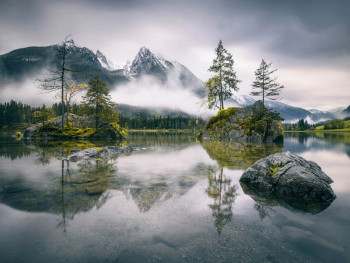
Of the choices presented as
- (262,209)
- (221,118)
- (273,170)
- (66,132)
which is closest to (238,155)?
(273,170)

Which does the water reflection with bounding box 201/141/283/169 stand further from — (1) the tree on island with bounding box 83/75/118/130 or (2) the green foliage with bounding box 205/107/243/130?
(1) the tree on island with bounding box 83/75/118/130

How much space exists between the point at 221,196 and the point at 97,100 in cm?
3486

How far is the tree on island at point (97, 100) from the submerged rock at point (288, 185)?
107ft

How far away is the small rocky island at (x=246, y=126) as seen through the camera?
3316cm

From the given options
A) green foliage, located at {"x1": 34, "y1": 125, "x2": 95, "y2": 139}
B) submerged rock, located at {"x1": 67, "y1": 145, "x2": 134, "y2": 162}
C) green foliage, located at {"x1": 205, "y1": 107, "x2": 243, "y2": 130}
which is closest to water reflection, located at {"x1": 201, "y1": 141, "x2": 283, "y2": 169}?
submerged rock, located at {"x1": 67, "y1": 145, "x2": 134, "y2": 162}

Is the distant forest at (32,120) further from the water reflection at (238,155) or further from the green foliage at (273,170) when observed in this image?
the green foliage at (273,170)

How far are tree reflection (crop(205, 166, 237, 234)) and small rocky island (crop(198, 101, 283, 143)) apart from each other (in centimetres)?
2624

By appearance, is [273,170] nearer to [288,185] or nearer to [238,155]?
[288,185]

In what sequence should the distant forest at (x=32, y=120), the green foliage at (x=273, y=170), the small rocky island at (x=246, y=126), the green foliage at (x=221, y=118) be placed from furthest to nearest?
the distant forest at (x=32, y=120), the green foliage at (x=221, y=118), the small rocky island at (x=246, y=126), the green foliage at (x=273, y=170)

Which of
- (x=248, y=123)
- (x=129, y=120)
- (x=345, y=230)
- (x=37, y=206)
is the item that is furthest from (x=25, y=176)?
(x=129, y=120)

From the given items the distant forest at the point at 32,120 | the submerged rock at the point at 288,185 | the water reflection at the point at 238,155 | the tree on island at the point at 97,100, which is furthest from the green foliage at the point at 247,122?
the distant forest at the point at 32,120

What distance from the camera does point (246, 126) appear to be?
116 ft

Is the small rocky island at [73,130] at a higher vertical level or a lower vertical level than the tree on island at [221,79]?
lower

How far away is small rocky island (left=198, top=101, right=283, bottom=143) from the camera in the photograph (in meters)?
33.2
